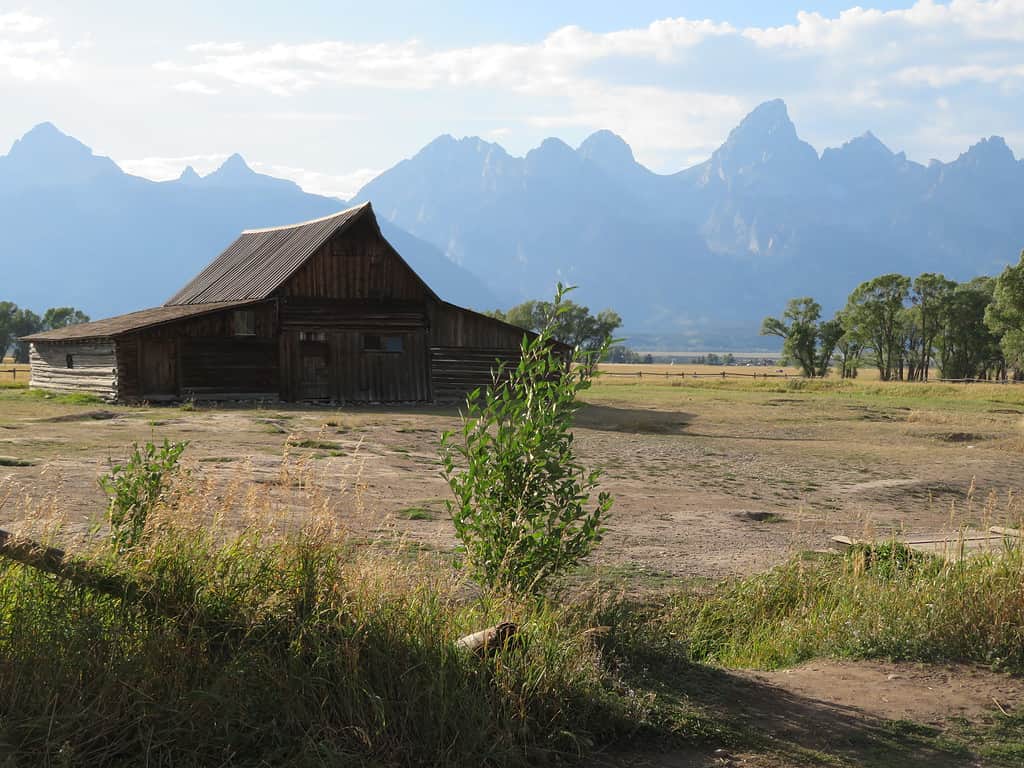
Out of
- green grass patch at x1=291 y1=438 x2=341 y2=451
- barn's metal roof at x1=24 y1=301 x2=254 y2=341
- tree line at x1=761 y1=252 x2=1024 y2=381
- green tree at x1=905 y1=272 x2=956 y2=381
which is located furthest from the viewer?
green tree at x1=905 y1=272 x2=956 y2=381

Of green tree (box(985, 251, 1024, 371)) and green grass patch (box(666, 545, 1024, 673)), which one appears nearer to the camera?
green grass patch (box(666, 545, 1024, 673))

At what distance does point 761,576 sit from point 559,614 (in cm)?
409

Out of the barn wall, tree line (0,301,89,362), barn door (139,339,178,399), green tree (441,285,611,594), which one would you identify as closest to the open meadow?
green tree (441,285,611,594)

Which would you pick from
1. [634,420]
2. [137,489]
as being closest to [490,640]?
[137,489]

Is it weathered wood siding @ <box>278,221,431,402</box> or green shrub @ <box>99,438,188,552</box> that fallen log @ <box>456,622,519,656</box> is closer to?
green shrub @ <box>99,438,188,552</box>

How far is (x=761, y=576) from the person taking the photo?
980 cm

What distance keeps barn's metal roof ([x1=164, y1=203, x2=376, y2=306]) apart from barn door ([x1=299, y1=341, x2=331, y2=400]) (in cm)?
250

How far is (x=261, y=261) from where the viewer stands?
38906 mm

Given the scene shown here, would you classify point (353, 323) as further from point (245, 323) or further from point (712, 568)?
point (712, 568)

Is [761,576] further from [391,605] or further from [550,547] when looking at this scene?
[391,605]

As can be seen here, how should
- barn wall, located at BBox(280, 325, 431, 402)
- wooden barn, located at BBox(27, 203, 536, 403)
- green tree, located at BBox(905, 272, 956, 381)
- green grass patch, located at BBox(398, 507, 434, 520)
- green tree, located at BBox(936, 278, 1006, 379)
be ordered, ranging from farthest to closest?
green tree, located at BBox(905, 272, 956, 381) → green tree, located at BBox(936, 278, 1006, 379) → barn wall, located at BBox(280, 325, 431, 402) → wooden barn, located at BBox(27, 203, 536, 403) → green grass patch, located at BBox(398, 507, 434, 520)

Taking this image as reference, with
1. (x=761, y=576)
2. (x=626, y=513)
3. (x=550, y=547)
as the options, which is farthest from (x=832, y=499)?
(x=550, y=547)

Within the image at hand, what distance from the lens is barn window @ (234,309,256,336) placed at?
1329 inches

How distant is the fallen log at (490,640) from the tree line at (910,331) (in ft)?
280
